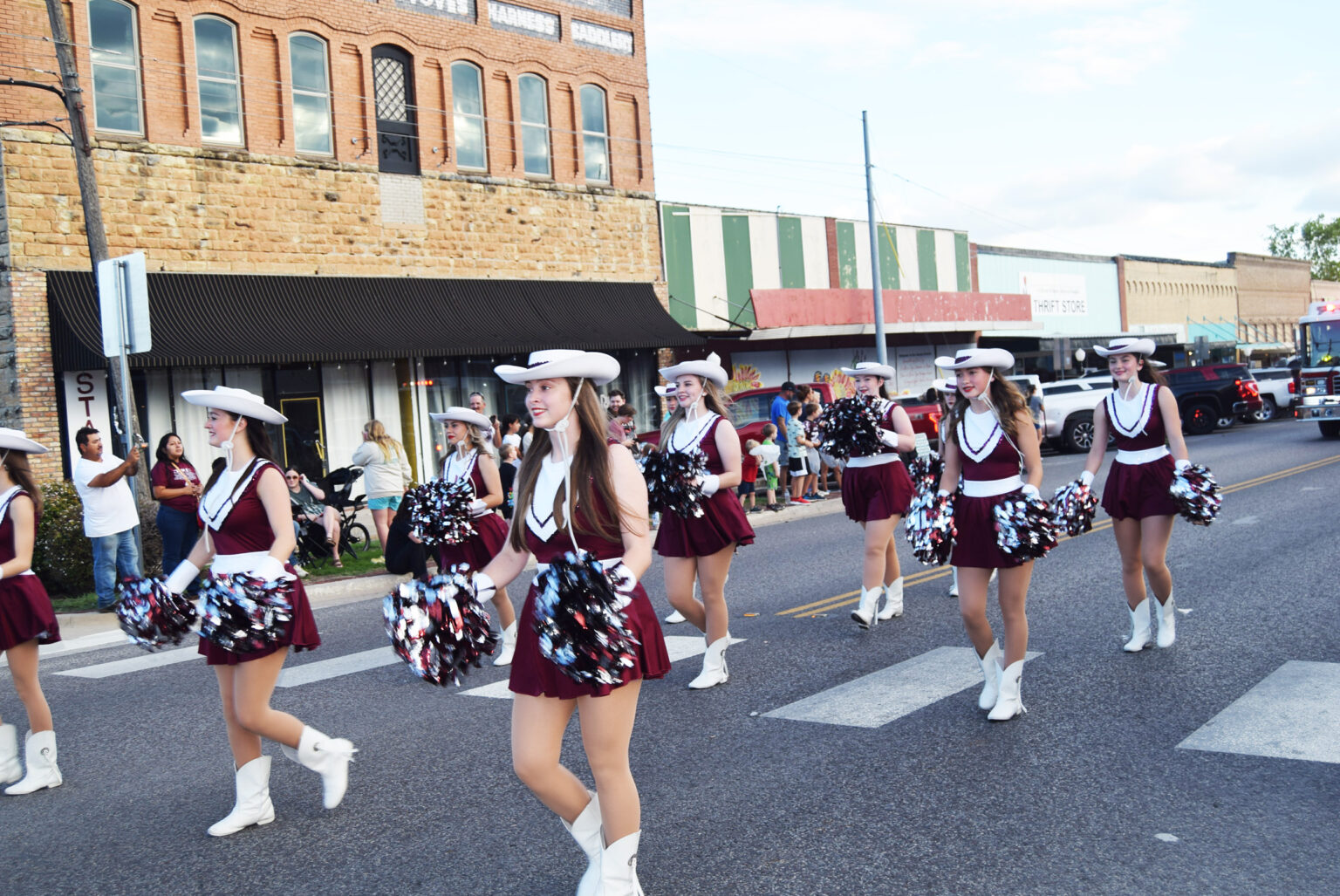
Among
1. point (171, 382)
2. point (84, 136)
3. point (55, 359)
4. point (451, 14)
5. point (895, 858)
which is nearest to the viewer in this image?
point (895, 858)

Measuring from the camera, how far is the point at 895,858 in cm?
428

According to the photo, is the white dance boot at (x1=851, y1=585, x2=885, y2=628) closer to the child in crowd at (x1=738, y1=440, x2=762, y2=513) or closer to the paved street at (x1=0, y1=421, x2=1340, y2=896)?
the paved street at (x1=0, y1=421, x2=1340, y2=896)

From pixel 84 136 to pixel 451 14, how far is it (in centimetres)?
1003

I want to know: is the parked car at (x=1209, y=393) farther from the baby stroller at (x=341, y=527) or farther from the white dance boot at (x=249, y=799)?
the white dance boot at (x=249, y=799)

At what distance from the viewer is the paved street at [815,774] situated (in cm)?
429

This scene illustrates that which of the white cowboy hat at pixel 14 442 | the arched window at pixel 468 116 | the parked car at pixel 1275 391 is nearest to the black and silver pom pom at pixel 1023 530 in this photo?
the white cowboy hat at pixel 14 442

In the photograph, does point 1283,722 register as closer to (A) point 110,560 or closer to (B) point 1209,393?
(A) point 110,560

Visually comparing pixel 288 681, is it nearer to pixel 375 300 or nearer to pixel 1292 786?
pixel 1292 786

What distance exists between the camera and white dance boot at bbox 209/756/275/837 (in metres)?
4.98

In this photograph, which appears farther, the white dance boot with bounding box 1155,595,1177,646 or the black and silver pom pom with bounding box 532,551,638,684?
the white dance boot with bounding box 1155,595,1177,646

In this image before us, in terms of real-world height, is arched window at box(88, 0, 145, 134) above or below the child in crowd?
above

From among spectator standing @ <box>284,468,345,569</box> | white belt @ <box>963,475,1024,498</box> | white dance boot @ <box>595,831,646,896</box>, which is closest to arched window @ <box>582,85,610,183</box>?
spectator standing @ <box>284,468,345,569</box>

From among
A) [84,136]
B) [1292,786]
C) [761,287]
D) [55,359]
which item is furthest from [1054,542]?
[761,287]

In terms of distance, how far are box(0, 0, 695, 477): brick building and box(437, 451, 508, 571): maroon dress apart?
892 cm
